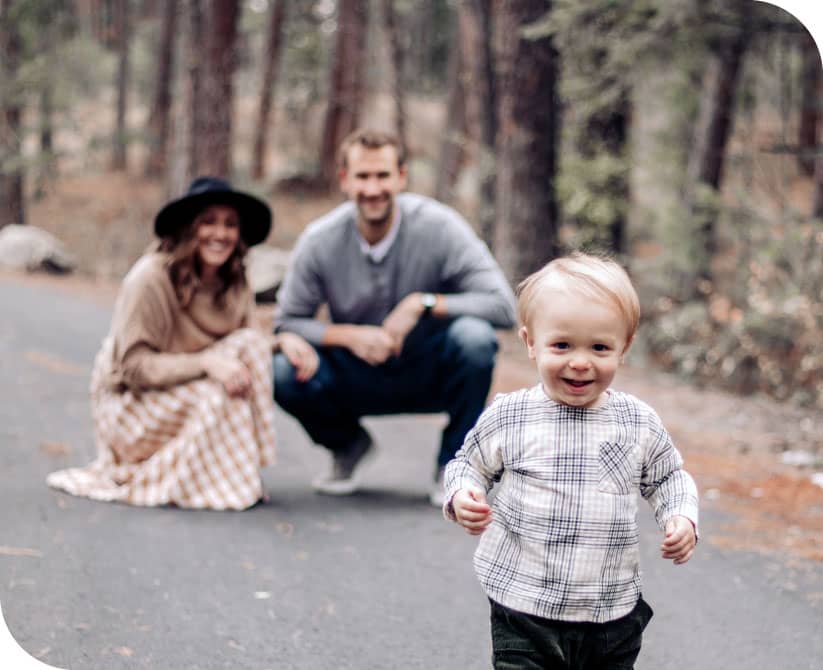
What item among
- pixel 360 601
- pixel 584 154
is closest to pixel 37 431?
pixel 360 601

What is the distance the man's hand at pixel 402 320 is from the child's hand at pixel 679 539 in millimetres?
2585

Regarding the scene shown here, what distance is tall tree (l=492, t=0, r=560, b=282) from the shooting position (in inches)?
411

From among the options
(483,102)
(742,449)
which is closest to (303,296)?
(742,449)

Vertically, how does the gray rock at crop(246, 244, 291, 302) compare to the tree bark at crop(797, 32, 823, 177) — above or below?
below

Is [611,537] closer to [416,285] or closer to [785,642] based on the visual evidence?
[785,642]

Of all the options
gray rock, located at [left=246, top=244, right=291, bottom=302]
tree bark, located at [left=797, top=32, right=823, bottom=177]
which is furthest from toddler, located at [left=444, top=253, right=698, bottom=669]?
gray rock, located at [left=246, top=244, right=291, bottom=302]

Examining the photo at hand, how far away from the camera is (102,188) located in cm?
2528

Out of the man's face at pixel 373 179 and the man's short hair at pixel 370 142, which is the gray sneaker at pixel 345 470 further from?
the man's short hair at pixel 370 142

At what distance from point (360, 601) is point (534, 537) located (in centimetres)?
141

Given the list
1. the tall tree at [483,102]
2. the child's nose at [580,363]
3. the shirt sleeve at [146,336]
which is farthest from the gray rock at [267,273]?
the child's nose at [580,363]

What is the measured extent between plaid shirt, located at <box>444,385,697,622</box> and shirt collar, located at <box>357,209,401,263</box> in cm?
260

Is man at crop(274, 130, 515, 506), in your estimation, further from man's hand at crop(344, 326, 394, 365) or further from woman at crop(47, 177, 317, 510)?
woman at crop(47, 177, 317, 510)

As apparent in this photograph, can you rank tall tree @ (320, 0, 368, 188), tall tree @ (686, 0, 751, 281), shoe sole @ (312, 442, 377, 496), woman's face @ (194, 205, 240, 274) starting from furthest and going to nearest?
tall tree @ (320, 0, 368, 188)
tall tree @ (686, 0, 751, 281)
shoe sole @ (312, 442, 377, 496)
woman's face @ (194, 205, 240, 274)

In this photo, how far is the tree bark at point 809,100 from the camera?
1384cm
